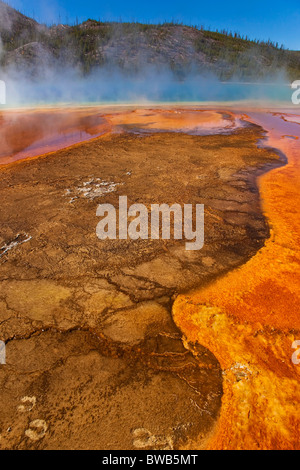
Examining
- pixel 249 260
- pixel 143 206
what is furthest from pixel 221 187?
pixel 249 260

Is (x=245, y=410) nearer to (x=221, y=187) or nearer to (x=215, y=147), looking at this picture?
(x=221, y=187)

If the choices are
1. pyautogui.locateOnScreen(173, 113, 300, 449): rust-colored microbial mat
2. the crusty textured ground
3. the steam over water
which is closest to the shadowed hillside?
the steam over water

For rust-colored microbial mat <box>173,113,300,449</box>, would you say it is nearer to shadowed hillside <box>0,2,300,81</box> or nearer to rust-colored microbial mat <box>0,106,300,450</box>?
rust-colored microbial mat <box>0,106,300,450</box>

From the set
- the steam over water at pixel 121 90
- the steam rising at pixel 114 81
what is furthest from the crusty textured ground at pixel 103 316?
the steam over water at pixel 121 90

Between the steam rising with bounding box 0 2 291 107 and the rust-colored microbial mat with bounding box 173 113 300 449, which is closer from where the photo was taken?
the rust-colored microbial mat with bounding box 173 113 300 449

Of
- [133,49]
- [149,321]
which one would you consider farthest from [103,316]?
[133,49]

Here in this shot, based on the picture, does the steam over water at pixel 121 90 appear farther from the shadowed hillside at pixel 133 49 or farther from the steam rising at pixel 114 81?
the shadowed hillside at pixel 133 49
